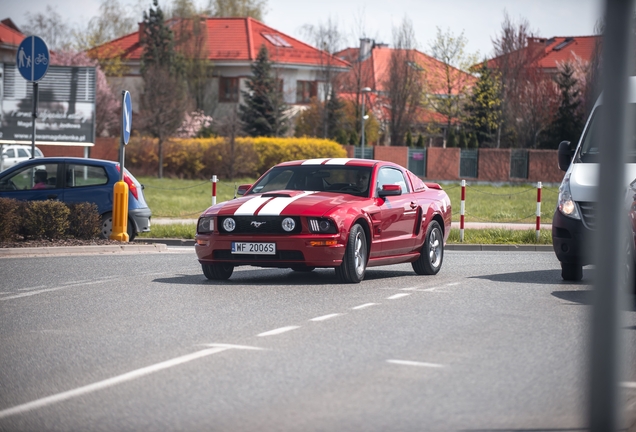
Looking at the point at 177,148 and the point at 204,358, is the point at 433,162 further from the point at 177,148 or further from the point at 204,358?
the point at 204,358

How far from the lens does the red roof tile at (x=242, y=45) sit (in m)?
81.4

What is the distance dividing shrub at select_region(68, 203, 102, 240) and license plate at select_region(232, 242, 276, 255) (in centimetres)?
566

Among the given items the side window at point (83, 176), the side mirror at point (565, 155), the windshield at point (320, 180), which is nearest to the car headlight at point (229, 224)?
the windshield at point (320, 180)

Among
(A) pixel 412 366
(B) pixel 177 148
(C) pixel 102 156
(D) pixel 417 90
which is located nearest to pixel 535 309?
(A) pixel 412 366

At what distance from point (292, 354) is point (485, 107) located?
73936 millimetres

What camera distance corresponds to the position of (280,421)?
17.8ft

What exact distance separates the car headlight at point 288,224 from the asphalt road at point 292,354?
0.69m

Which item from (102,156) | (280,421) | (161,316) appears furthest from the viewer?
(102,156)

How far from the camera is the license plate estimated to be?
12.0 metres

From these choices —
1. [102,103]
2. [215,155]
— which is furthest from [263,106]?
[215,155]

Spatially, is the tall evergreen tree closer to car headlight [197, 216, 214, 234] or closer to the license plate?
car headlight [197, 216, 214, 234]

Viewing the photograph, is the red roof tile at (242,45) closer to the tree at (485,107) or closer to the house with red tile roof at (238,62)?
the house with red tile roof at (238,62)

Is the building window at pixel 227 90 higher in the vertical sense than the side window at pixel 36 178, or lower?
higher

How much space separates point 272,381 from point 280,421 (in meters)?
1.03
